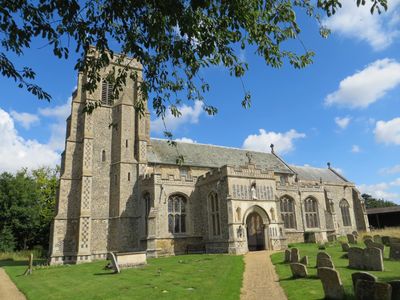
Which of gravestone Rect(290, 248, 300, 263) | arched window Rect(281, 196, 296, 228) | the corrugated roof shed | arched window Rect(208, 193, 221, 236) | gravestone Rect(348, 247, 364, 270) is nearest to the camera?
gravestone Rect(348, 247, 364, 270)

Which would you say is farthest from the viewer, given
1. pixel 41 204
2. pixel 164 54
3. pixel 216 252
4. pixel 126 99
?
pixel 41 204

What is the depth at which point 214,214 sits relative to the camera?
81.6ft

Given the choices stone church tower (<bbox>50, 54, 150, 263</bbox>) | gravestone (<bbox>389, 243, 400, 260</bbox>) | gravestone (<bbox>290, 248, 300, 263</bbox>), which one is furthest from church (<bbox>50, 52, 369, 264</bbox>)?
gravestone (<bbox>389, 243, 400, 260</bbox>)

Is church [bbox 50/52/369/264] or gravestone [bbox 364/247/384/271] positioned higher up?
church [bbox 50/52/369/264]

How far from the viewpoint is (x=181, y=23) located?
5.40 metres

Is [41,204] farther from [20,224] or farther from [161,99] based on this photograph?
[161,99]

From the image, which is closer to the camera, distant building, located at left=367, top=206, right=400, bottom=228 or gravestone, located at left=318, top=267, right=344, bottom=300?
gravestone, located at left=318, top=267, right=344, bottom=300

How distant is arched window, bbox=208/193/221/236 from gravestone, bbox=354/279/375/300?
16923mm

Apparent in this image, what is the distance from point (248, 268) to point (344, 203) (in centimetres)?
2580

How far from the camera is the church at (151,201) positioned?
23.8 metres

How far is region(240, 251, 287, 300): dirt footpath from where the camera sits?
956 cm

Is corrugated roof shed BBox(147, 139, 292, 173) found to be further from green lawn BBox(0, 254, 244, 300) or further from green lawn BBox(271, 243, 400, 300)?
green lawn BBox(271, 243, 400, 300)

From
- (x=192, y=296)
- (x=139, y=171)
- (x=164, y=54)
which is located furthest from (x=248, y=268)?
(x=139, y=171)

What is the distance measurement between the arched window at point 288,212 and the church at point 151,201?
0.29ft
